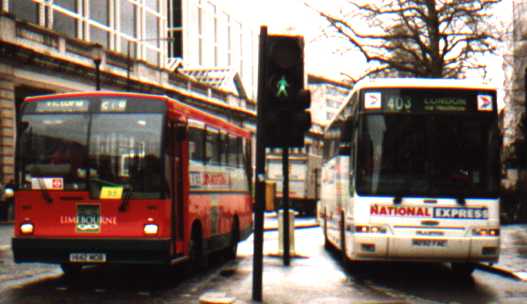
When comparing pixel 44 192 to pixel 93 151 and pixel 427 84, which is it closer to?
pixel 93 151

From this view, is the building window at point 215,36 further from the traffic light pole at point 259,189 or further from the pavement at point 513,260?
the traffic light pole at point 259,189

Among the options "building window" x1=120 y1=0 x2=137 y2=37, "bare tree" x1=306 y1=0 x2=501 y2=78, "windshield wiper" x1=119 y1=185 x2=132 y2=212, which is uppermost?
"building window" x1=120 y1=0 x2=137 y2=37

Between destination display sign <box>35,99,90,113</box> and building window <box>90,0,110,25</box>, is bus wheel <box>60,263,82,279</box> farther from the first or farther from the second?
building window <box>90,0,110,25</box>

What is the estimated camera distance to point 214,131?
1609 centimetres

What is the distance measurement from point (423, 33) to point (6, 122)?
54.0ft

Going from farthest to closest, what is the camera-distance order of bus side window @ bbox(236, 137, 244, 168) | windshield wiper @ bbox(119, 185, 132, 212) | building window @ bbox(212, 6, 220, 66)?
1. building window @ bbox(212, 6, 220, 66)
2. bus side window @ bbox(236, 137, 244, 168)
3. windshield wiper @ bbox(119, 185, 132, 212)

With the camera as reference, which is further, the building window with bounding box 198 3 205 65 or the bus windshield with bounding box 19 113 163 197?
the building window with bounding box 198 3 205 65

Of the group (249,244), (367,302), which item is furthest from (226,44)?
(367,302)

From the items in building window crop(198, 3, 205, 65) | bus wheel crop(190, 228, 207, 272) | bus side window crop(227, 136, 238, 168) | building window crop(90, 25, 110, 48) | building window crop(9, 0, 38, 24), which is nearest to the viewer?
bus wheel crop(190, 228, 207, 272)

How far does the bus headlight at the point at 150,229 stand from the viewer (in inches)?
487

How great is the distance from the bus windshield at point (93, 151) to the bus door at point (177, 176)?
444 mm

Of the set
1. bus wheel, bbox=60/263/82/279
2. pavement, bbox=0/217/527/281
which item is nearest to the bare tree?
pavement, bbox=0/217/527/281

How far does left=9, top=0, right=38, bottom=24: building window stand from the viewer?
38750mm

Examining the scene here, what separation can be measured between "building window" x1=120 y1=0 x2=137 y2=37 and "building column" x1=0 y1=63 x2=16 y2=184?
51.4 feet
